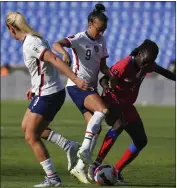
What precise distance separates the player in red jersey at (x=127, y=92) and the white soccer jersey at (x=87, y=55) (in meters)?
0.25

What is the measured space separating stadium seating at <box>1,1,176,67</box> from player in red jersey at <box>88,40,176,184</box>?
19.8m

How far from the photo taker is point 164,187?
8.73 m

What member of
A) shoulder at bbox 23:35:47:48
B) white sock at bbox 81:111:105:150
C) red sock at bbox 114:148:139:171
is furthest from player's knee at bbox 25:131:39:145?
red sock at bbox 114:148:139:171

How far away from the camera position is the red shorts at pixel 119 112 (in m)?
9.17

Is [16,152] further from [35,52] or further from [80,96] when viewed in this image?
[35,52]

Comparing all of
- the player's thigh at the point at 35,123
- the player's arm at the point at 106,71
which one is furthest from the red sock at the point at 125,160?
the player's thigh at the point at 35,123

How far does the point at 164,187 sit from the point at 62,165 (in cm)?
356

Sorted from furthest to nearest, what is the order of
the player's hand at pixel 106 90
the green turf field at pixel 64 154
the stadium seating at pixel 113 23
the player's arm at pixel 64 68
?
1. the stadium seating at pixel 113 23
2. the green turf field at pixel 64 154
3. the player's hand at pixel 106 90
4. the player's arm at pixel 64 68

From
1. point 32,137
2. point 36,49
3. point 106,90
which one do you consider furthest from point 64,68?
point 106,90

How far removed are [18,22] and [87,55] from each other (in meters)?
1.22

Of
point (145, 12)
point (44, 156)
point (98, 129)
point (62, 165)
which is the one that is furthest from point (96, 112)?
point (145, 12)

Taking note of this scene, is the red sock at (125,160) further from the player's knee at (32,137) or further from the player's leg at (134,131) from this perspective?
the player's knee at (32,137)

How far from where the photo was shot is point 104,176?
890 centimetres

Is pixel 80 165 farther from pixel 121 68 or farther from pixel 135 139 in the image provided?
pixel 121 68
